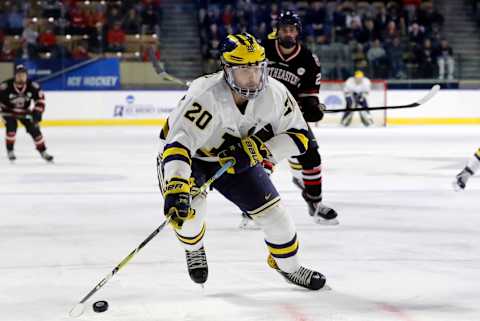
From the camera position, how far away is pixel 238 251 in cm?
455

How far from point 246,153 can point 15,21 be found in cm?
1228

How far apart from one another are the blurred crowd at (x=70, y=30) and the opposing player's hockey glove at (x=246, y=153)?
11.4 m

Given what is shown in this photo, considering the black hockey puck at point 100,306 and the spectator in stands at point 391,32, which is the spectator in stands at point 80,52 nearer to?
the spectator in stands at point 391,32

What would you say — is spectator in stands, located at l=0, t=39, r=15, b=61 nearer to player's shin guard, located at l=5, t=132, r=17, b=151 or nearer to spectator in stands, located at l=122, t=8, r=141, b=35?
spectator in stands, located at l=122, t=8, r=141, b=35

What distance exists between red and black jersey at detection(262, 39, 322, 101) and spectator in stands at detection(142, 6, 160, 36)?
34.5 feet

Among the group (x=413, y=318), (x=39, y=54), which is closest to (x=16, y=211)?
(x=413, y=318)

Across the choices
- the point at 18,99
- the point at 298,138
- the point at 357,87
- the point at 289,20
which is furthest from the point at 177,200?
the point at 357,87

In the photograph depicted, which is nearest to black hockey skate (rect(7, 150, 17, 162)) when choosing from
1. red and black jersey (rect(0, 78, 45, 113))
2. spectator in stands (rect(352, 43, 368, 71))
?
red and black jersey (rect(0, 78, 45, 113))

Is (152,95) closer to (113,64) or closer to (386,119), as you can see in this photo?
(113,64)

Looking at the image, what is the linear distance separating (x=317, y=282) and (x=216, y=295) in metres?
0.40

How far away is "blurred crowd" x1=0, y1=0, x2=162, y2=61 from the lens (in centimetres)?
1459

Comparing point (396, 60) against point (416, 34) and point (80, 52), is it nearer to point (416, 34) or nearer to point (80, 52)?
point (416, 34)

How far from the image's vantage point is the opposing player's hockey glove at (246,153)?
3.50 meters

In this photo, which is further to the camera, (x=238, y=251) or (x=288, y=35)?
(x=288, y=35)
